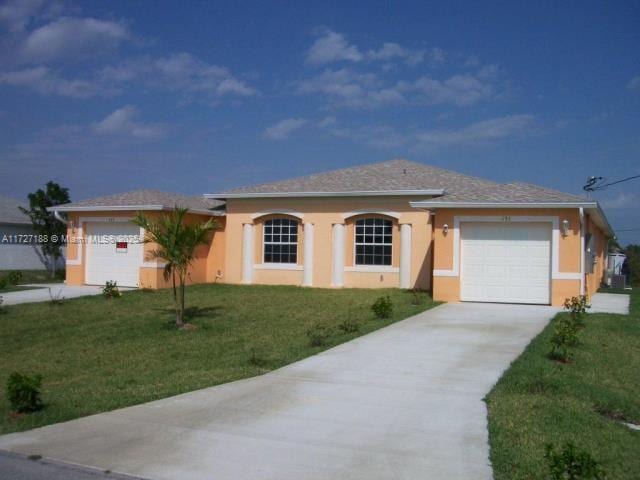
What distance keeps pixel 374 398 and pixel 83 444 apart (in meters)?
3.41

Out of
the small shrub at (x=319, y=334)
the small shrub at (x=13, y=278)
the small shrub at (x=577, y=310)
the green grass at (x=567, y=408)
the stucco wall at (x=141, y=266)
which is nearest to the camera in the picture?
the green grass at (x=567, y=408)

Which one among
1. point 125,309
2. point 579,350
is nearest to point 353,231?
point 125,309

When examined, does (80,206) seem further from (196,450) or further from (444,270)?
(196,450)

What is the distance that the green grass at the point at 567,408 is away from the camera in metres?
6.03

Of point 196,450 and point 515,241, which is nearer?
point 196,450

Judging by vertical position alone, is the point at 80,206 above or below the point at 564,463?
above

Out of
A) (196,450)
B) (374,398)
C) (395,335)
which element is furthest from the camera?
(395,335)

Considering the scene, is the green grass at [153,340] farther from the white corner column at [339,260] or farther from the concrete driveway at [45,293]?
the white corner column at [339,260]

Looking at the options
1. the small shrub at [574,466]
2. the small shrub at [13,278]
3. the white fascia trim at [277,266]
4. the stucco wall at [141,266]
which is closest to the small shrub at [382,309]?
the white fascia trim at [277,266]

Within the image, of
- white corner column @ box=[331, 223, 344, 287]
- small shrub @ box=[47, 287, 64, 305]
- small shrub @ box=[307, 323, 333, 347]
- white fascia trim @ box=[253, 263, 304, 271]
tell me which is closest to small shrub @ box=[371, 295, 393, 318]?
small shrub @ box=[307, 323, 333, 347]

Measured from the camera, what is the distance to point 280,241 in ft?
77.9

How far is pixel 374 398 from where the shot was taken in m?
8.15

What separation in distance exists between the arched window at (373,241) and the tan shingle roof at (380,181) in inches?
47.8

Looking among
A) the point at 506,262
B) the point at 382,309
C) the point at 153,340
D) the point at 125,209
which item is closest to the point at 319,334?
the point at 382,309
